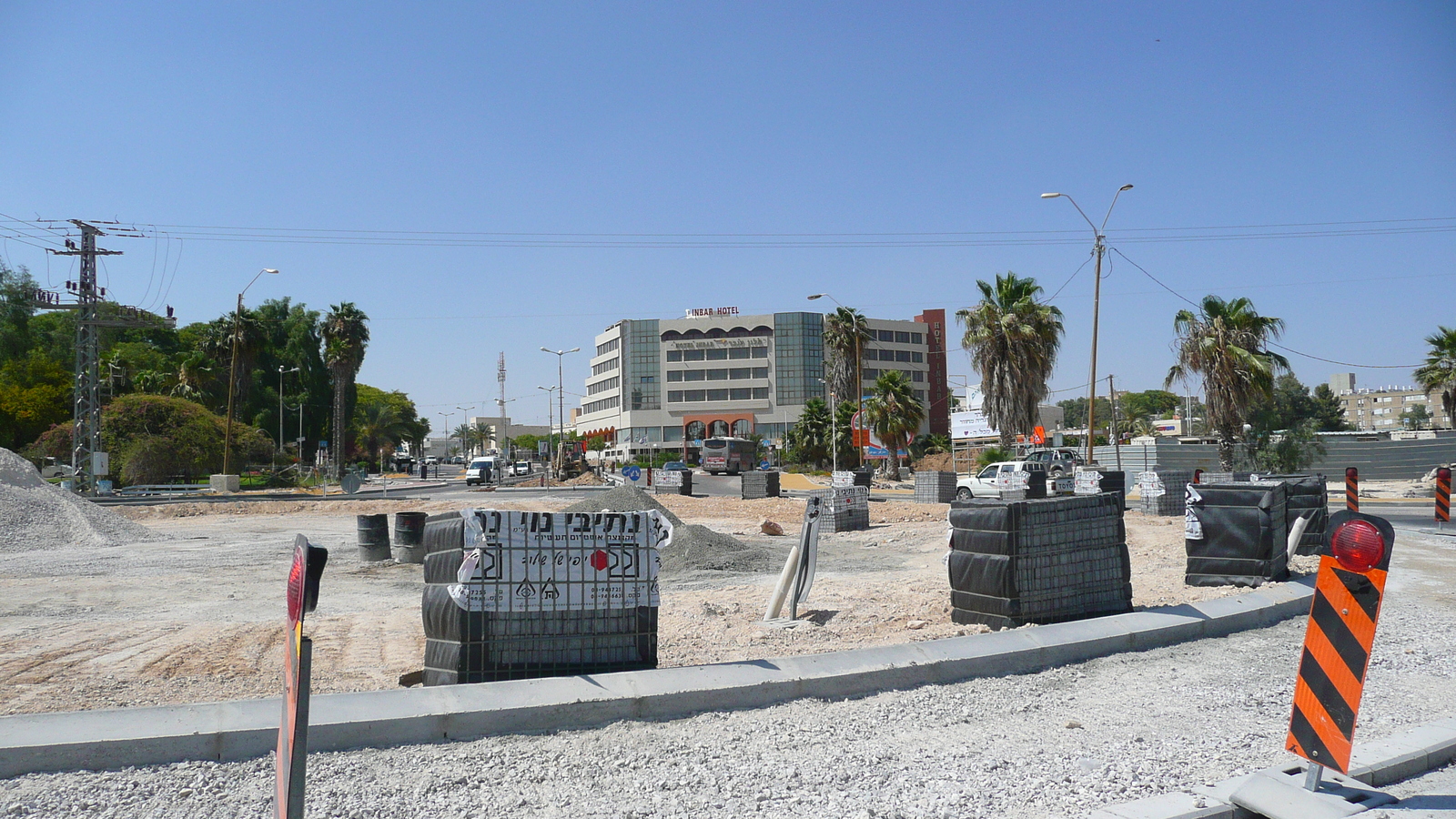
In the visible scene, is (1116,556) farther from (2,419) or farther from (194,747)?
(2,419)

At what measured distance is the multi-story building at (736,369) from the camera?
115 meters

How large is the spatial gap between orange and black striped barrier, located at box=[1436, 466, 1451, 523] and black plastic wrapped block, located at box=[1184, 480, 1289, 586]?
481 inches

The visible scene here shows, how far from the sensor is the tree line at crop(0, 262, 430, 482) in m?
48.7

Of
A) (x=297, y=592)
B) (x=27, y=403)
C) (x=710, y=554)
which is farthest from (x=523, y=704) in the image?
(x=27, y=403)

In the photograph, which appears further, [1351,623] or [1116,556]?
[1116,556]

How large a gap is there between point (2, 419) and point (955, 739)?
211 ft

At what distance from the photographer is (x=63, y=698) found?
6230mm

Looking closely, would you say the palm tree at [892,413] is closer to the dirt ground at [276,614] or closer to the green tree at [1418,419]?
the dirt ground at [276,614]

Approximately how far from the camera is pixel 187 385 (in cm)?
6247

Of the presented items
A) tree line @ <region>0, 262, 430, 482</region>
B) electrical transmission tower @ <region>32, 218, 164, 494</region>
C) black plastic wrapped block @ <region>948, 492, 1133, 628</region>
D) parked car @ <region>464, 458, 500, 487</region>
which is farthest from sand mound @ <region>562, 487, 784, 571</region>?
parked car @ <region>464, 458, 500, 487</region>

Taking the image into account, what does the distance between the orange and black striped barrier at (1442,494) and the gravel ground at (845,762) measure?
16.2 meters

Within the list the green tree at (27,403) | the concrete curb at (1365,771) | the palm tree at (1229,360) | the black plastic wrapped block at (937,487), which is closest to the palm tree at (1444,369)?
the palm tree at (1229,360)

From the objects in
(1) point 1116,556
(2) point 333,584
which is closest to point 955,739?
(1) point 1116,556

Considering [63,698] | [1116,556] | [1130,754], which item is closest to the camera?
[1130,754]
